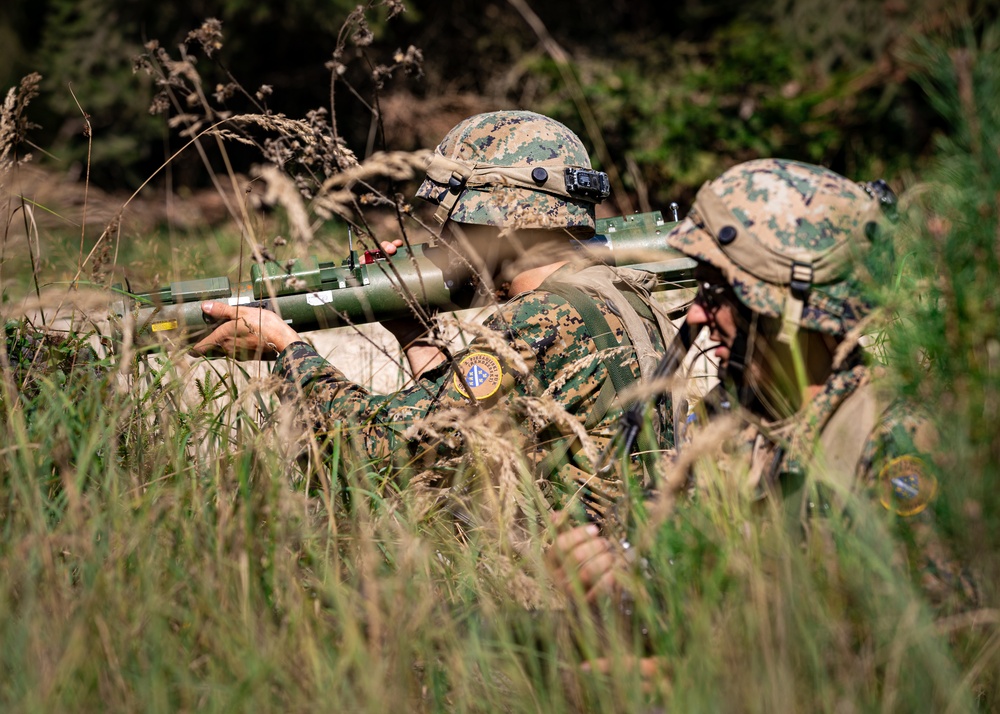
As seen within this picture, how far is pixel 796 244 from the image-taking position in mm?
2436

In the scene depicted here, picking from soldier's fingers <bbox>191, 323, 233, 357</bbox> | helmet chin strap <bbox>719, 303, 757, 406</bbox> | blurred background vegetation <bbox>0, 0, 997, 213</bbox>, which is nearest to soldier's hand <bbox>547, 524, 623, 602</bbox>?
helmet chin strap <bbox>719, 303, 757, 406</bbox>

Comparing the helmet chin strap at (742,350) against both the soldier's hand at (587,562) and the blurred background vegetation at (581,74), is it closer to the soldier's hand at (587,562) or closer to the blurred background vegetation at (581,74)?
the soldier's hand at (587,562)

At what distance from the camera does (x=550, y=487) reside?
3.14m

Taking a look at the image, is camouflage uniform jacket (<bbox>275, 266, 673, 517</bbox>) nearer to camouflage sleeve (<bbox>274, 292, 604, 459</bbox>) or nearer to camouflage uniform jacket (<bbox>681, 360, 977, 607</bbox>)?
camouflage sleeve (<bbox>274, 292, 604, 459</bbox>)

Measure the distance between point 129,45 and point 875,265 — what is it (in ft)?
33.8

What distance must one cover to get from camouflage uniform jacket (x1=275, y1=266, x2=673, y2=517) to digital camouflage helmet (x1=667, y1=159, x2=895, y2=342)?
631 millimetres

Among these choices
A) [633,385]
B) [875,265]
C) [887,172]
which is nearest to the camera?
[875,265]

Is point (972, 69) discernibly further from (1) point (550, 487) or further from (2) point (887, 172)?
(2) point (887, 172)

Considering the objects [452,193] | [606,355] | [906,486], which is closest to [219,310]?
[452,193]

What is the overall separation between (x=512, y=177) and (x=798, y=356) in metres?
1.36

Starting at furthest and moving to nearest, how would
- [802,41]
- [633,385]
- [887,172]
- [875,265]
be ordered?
[802,41] < [887,172] < [633,385] < [875,265]

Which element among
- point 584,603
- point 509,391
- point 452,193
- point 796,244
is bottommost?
point 584,603

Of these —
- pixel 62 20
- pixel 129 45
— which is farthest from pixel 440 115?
pixel 62 20

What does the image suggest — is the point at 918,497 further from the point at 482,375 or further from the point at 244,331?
the point at 244,331
